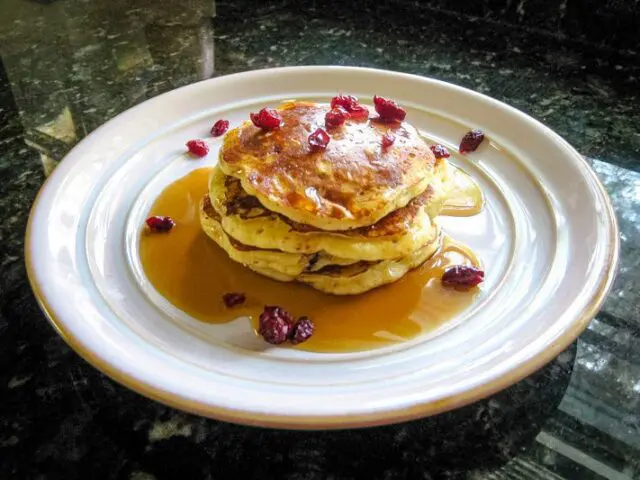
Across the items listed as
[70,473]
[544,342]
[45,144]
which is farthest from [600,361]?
[45,144]

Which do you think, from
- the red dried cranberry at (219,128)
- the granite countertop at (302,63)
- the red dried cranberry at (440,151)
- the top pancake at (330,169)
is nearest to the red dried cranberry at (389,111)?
the top pancake at (330,169)

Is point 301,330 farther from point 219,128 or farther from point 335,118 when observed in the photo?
point 219,128

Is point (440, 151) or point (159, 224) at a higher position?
point (440, 151)

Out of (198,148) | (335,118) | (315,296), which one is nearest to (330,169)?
(335,118)

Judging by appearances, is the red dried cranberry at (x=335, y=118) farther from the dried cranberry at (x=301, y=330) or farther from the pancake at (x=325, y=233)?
the dried cranberry at (x=301, y=330)

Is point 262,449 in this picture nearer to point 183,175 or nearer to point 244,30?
point 183,175
